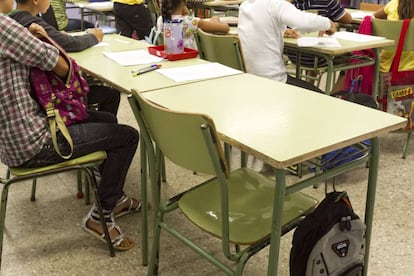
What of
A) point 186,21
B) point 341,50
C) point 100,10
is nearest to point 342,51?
A: point 341,50

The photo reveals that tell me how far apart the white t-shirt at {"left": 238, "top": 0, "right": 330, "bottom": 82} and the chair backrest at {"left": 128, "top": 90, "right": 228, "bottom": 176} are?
1.25 metres

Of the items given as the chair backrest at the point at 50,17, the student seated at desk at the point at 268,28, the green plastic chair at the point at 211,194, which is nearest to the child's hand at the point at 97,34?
the student seated at desk at the point at 268,28

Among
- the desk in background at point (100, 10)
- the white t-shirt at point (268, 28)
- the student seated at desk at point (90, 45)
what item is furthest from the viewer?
the desk in background at point (100, 10)

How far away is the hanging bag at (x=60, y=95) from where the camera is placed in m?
1.80

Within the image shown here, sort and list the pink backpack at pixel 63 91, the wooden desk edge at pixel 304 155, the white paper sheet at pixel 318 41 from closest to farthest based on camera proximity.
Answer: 1. the wooden desk edge at pixel 304 155
2. the pink backpack at pixel 63 91
3. the white paper sheet at pixel 318 41

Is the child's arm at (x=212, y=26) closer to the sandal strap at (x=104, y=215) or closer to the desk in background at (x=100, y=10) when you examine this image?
the sandal strap at (x=104, y=215)

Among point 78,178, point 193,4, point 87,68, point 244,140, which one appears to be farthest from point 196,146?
point 193,4

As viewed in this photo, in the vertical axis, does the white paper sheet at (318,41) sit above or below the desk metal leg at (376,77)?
above

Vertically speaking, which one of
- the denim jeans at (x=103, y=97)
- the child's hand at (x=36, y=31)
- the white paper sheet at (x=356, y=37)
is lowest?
the denim jeans at (x=103, y=97)

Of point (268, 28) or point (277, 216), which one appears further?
point (268, 28)

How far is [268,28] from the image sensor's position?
2.58 metres

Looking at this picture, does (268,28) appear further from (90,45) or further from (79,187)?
(79,187)

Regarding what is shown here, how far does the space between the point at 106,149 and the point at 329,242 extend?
0.96 m

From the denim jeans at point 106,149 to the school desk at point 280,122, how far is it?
11.7 inches
